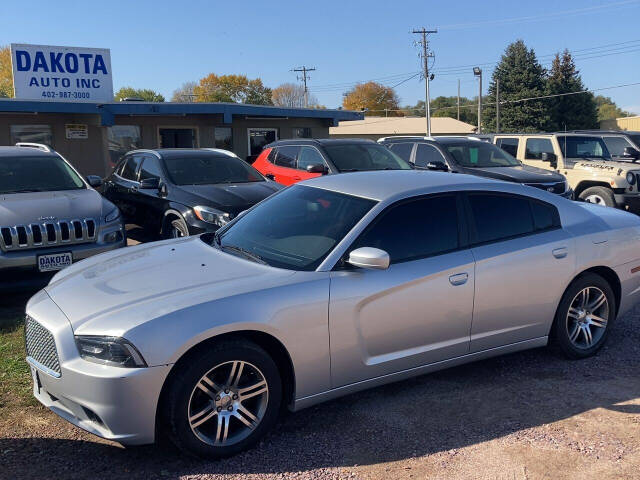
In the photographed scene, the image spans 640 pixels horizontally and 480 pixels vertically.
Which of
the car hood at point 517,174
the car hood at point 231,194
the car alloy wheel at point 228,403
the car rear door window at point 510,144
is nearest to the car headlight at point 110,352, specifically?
the car alloy wheel at point 228,403

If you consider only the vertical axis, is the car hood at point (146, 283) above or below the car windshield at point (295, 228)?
below

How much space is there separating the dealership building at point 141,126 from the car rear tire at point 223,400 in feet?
44.8

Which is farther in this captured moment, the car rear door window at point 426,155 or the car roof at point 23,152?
the car rear door window at point 426,155

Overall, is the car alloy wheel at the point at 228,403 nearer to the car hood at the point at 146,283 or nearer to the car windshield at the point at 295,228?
the car hood at the point at 146,283

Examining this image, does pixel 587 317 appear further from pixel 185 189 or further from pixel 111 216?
pixel 185 189

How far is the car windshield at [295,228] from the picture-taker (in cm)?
405

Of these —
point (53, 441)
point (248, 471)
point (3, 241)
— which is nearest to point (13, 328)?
point (3, 241)

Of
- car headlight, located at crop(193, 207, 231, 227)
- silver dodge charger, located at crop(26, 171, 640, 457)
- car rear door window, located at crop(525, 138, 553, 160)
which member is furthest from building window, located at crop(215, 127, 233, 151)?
silver dodge charger, located at crop(26, 171, 640, 457)

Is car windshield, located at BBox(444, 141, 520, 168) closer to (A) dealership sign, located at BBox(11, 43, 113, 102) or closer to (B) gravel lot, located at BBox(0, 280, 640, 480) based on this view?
(B) gravel lot, located at BBox(0, 280, 640, 480)

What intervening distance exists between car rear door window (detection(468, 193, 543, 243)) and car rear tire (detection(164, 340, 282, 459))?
193cm

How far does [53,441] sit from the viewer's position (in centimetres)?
372

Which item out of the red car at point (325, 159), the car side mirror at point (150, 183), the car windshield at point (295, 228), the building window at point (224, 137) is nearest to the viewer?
the car windshield at point (295, 228)

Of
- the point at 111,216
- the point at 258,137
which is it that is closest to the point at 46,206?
the point at 111,216

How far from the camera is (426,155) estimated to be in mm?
12039
